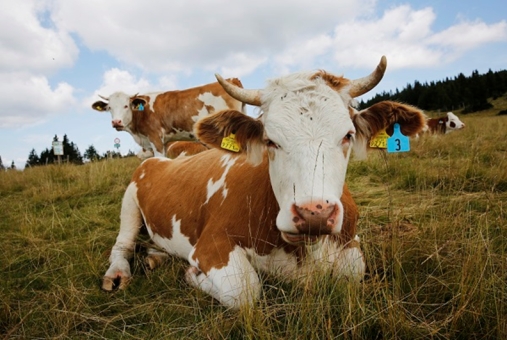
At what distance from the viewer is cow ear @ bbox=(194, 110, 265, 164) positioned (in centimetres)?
295

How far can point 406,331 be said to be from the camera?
1.87 meters

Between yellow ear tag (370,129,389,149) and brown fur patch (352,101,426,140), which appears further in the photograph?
yellow ear tag (370,129,389,149)

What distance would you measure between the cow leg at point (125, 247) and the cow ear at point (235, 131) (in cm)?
162

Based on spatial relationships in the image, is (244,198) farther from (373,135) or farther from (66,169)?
(66,169)

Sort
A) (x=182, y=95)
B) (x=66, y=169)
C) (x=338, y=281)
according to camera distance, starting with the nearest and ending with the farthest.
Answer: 1. (x=338, y=281)
2. (x=66, y=169)
3. (x=182, y=95)

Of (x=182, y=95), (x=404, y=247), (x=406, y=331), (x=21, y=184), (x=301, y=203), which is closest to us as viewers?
(x=406, y=331)

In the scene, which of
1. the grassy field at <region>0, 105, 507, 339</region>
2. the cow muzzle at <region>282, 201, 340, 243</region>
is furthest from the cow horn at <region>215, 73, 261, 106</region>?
the grassy field at <region>0, 105, 507, 339</region>

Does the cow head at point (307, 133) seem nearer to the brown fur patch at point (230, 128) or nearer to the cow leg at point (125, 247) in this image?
the brown fur patch at point (230, 128)

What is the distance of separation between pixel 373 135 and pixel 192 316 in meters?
1.95

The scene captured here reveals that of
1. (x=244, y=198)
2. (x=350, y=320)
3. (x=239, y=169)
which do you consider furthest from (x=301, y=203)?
(x=239, y=169)

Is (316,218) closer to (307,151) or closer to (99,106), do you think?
(307,151)

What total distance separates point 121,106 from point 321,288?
10.2 metres

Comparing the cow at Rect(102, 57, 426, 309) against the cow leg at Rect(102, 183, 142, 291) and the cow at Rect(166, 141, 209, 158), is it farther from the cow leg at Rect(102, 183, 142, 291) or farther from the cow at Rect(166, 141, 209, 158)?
the cow at Rect(166, 141, 209, 158)

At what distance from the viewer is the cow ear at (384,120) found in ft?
9.48
